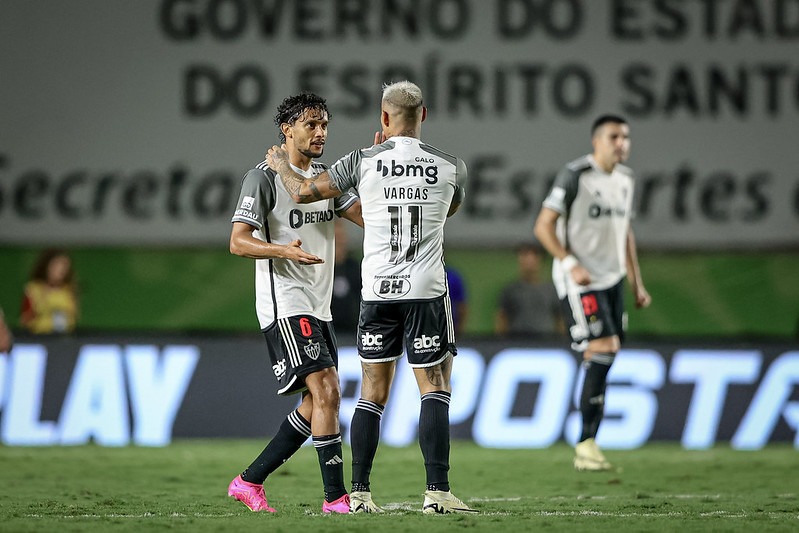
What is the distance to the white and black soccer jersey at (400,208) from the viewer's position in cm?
605

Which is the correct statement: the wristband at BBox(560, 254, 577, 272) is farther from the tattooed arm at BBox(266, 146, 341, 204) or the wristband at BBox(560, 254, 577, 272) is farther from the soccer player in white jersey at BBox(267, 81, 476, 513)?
the tattooed arm at BBox(266, 146, 341, 204)

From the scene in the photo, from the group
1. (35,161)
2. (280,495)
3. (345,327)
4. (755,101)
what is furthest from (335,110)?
(280,495)

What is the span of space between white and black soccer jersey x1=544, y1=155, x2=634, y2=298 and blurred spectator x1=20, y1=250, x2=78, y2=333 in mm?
5008

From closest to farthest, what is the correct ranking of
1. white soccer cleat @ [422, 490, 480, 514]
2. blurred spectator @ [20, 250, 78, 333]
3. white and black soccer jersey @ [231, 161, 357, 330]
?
white soccer cleat @ [422, 490, 480, 514] → white and black soccer jersey @ [231, 161, 357, 330] → blurred spectator @ [20, 250, 78, 333]

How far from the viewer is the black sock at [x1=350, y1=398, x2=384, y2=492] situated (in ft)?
20.0

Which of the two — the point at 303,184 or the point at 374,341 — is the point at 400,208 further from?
the point at 374,341

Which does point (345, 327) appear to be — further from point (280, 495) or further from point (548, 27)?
point (280, 495)

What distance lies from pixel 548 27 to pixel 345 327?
335 cm

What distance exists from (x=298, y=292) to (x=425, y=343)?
682mm

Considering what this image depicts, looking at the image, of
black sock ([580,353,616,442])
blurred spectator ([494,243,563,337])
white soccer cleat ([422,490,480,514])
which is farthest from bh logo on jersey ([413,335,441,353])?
blurred spectator ([494,243,563,337])

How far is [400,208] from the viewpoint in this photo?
6059mm

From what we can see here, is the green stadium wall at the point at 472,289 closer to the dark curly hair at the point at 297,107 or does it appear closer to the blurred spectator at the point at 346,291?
the blurred spectator at the point at 346,291

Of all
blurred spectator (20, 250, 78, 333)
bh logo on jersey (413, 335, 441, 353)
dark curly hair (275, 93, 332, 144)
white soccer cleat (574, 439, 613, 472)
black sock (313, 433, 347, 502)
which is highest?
dark curly hair (275, 93, 332, 144)

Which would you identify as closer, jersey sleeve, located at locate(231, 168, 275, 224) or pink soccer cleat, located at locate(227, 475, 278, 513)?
jersey sleeve, located at locate(231, 168, 275, 224)
